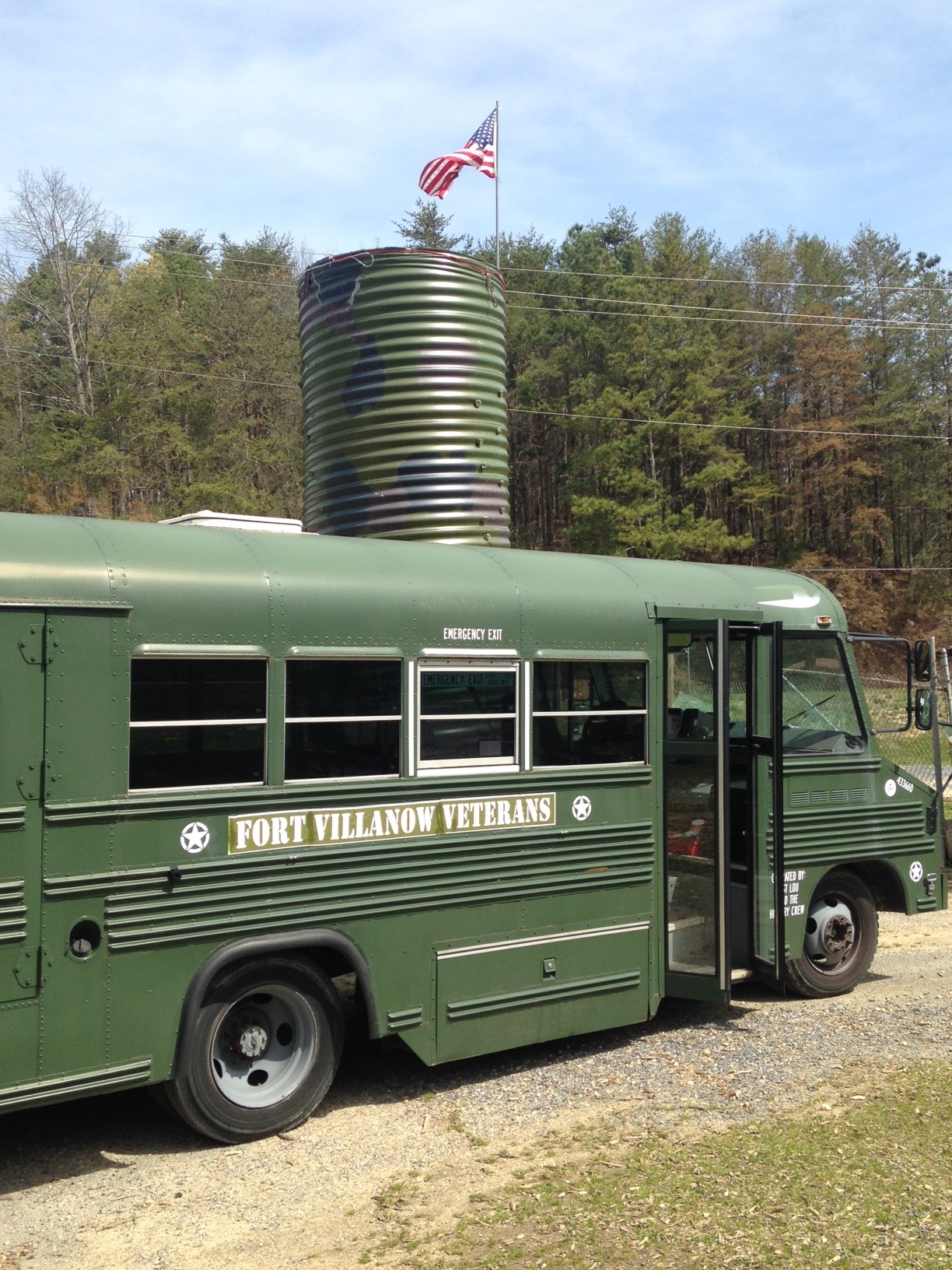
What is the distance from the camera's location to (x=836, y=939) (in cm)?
820

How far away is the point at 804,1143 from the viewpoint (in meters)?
5.39

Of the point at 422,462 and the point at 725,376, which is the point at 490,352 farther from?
the point at 725,376

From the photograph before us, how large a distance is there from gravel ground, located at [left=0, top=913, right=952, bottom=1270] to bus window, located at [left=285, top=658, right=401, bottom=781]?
5.83ft

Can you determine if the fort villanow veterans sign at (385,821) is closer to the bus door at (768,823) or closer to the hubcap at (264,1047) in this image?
the hubcap at (264,1047)

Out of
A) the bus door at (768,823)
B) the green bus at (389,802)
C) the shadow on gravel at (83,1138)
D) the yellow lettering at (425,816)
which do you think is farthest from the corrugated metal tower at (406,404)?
the shadow on gravel at (83,1138)

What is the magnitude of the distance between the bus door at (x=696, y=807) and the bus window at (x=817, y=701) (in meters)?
0.85

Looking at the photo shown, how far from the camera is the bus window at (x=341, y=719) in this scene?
19.0 ft

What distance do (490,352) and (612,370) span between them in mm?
33820

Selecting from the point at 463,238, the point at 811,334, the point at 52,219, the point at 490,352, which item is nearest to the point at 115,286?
the point at 52,219

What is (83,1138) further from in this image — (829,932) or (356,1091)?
(829,932)

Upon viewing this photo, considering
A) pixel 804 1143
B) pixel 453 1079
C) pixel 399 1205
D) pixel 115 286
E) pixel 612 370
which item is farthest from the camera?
pixel 612 370

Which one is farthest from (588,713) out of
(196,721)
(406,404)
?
(406,404)

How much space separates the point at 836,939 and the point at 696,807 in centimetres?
184

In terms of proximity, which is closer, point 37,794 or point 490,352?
point 37,794
